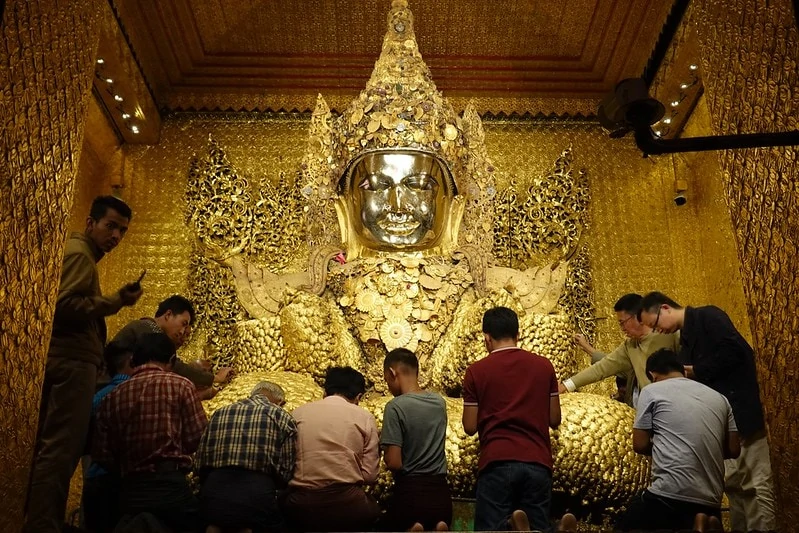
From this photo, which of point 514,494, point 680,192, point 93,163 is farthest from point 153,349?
point 680,192

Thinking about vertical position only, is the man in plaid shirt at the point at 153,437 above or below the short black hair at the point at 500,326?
below

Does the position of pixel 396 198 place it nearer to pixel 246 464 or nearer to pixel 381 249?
pixel 381 249

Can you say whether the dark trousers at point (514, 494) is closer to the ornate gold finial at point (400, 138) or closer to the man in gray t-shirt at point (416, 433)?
the man in gray t-shirt at point (416, 433)

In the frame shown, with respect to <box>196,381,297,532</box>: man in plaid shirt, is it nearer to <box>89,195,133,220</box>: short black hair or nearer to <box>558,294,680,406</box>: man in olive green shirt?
<box>89,195,133,220</box>: short black hair

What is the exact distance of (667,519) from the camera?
10.9 feet

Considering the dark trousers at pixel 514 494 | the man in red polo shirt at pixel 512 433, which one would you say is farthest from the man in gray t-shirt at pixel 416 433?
the dark trousers at pixel 514 494

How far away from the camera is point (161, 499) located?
124 inches

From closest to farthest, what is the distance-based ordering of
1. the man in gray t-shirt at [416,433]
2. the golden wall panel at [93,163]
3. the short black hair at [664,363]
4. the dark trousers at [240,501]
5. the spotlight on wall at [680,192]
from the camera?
1. the dark trousers at [240,501]
2. the man in gray t-shirt at [416,433]
3. the short black hair at [664,363]
4. the golden wall panel at [93,163]
5. the spotlight on wall at [680,192]

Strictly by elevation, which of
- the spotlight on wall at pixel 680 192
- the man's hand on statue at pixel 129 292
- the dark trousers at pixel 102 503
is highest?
Answer: the spotlight on wall at pixel 680 192

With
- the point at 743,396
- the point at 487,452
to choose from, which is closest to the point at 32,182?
the point at 487,452

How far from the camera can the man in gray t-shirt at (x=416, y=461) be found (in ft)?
11.2

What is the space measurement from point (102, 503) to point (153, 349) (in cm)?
64

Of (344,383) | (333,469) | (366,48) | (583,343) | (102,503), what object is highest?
(366,48)

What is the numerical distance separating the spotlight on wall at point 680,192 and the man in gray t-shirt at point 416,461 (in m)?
4.15
